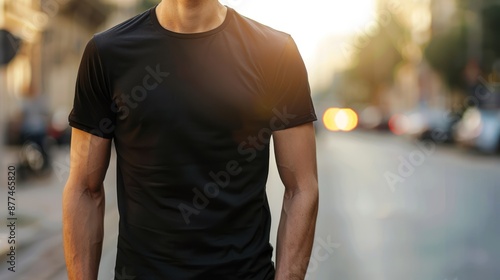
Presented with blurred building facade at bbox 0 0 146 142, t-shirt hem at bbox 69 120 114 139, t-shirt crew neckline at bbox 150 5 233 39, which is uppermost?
t-shirt crew neckline at bbox 150 5 233 39

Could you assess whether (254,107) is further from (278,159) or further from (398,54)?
(398,54)

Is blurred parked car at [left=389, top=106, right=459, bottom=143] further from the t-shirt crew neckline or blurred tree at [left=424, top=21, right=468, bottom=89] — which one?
the t-shirt crew neckline

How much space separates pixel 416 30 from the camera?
Result: 7912 centimetres

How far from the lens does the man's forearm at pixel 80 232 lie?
7.20 ft

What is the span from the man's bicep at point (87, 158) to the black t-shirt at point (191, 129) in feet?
0.10

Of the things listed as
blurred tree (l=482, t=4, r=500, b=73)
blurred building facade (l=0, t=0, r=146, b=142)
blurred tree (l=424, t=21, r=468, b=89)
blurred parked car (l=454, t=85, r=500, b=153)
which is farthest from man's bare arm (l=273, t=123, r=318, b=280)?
blurred tree (l=424, t=21, r=468, b=89)

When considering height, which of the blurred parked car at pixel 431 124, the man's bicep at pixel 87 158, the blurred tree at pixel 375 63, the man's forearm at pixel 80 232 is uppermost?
the man's bicep at pixel 87 158

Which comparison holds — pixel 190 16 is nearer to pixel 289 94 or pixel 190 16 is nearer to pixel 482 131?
pixel 289 94

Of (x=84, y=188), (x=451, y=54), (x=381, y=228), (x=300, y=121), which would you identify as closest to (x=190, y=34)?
(x=300, y=121)

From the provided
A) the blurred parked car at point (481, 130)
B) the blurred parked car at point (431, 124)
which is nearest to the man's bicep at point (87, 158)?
the blurred parked car at point (481, 130)

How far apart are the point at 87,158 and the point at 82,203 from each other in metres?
0.11

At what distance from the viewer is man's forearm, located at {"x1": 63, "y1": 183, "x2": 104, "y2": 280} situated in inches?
86.4

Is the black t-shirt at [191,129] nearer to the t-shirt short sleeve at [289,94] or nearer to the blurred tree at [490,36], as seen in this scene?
the t-shirt short sleeve at [289,94]

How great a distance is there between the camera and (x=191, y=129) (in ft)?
6.77
